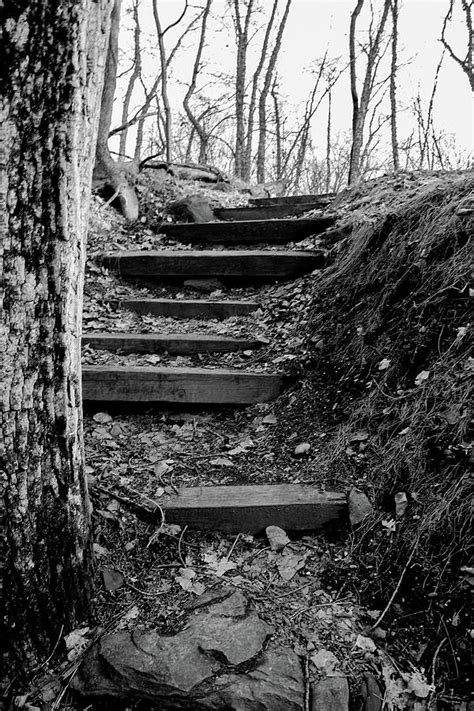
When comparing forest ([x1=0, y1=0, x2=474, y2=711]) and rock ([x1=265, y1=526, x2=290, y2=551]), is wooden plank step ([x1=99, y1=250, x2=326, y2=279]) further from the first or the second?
rock ([x1=265, y1=526, x2=290, y2=551])

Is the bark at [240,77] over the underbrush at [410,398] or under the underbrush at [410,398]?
over

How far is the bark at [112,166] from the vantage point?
19.9 feet

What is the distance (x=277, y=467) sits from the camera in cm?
268

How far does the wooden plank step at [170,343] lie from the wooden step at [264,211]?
112 inches

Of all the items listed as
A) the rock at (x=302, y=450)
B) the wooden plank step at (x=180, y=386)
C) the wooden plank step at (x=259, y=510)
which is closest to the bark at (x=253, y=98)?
the wooden plank step at (x=180, y=386)

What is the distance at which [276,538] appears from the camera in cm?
231

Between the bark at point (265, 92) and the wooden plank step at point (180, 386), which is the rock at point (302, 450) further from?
the bark at point (265, 92)

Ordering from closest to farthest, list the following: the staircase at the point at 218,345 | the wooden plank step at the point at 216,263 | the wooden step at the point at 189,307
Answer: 1. the staircase at the point at 218,345
2. the wooden step at the point at 189,307
3. the wooden plank step at the point at 216,263

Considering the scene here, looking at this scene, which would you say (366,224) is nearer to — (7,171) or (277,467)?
(277,467)

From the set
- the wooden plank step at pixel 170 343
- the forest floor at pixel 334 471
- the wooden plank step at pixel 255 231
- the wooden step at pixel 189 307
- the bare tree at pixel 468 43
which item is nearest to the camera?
the forest floor at pixel 334 471

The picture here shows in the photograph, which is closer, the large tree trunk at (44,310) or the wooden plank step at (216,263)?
the large tree trunk at (44,310)

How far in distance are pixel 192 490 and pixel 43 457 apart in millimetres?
955

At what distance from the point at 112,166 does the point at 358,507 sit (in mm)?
5725

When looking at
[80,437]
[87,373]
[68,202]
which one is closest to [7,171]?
[68,202]
